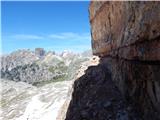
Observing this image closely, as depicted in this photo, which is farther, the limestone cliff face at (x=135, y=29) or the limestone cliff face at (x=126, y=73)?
the limestone cliff face at (x=126, y=73)

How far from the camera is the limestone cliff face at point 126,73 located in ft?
35.9

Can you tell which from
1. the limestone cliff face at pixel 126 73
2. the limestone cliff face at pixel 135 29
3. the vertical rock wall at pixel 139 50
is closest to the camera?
the limestone cliff face at pixel 135 29

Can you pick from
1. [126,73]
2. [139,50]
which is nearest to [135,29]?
[139,50]

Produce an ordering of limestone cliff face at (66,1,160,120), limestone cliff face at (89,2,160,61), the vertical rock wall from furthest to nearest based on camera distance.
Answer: limestone cliff face at (66,1,160,120), the vertical rock wall, limestone cliff face at (89,2,160,61)

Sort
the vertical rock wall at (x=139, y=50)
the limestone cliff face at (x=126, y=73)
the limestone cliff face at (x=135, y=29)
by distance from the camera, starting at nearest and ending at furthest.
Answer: the limestone cliff face at (x=135, y=29) < the vertical rock wall at (x=139, y=50) < the limestone cliff face at (x=126, y=73)

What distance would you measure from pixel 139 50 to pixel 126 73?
3.74m

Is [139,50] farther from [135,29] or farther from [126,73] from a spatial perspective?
[126,73]

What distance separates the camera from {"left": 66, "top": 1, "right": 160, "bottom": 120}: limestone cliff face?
10.9 m

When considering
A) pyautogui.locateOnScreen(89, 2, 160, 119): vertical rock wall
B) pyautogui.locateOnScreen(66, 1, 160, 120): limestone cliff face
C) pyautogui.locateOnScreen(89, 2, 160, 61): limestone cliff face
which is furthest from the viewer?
pyautogui.locateOnScreen(66, 1, 160, 120): limestone cliff face

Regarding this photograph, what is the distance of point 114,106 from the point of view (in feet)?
55.5

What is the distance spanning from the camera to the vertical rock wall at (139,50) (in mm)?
10477

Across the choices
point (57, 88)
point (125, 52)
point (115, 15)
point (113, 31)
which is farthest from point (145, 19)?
point (57, 88)

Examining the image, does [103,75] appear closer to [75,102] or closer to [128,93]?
[75,102]

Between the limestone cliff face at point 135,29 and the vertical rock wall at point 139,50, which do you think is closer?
the limestone cliff face at point 135,29
